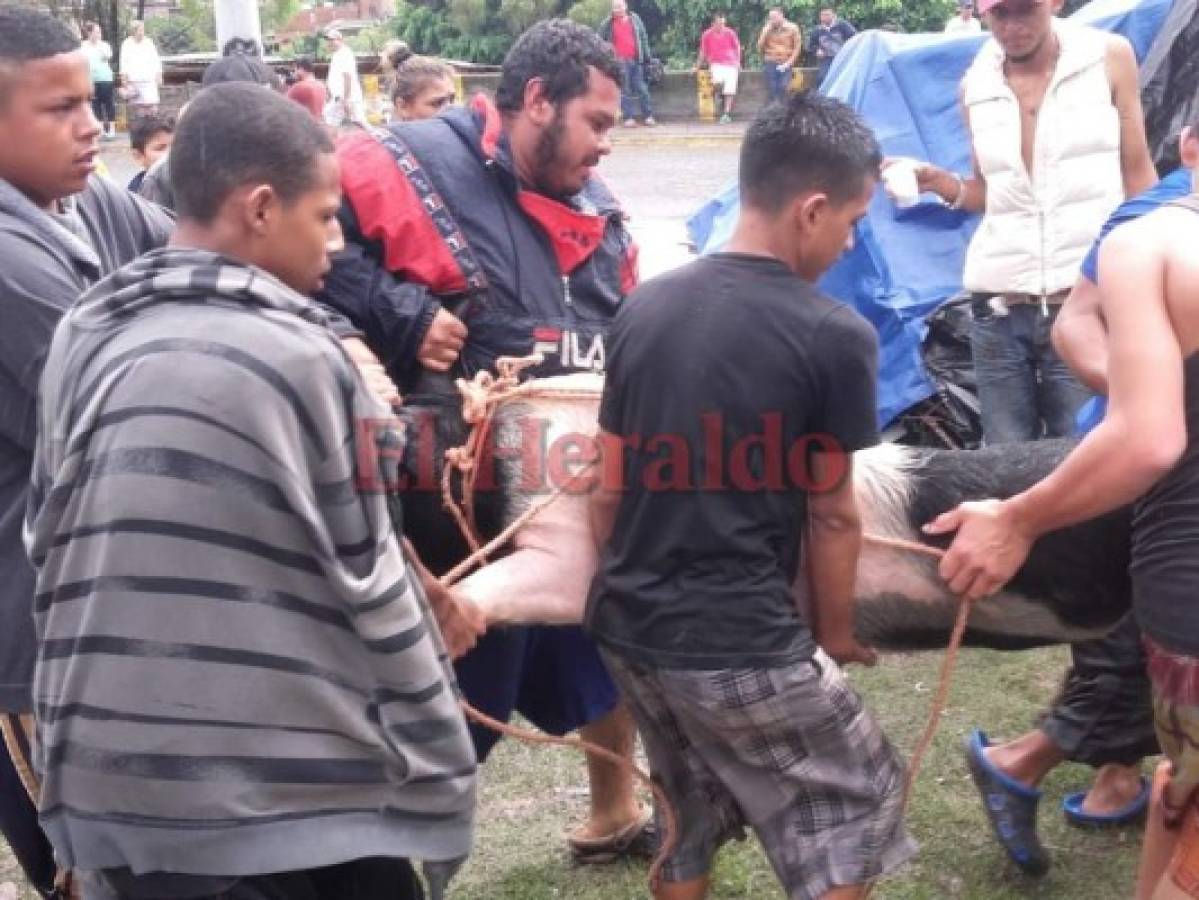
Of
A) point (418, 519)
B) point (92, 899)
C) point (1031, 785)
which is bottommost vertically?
point (1031, 785)

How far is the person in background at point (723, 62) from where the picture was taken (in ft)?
70.9

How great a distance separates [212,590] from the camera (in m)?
1.69

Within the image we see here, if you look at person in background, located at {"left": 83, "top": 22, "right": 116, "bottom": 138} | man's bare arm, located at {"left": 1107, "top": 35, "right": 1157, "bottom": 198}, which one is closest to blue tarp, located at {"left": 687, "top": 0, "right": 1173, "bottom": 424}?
man's bare arm, located at {"left": 1107, "top": 35, "right": 1157, "bottom": 198}

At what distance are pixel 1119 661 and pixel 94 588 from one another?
2337 mm

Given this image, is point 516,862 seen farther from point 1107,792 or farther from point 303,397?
point 303,397

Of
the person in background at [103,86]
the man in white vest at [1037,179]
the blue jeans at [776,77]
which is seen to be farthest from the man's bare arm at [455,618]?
the blue jeans at [776,77]

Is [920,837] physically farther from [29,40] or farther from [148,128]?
→ [148,128]

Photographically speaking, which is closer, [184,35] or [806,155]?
[806,155]

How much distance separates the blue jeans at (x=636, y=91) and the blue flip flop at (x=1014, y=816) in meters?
18.7

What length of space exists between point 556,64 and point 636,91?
19.1 meters

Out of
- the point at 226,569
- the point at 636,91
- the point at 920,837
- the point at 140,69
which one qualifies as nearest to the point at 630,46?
the point at 636,91

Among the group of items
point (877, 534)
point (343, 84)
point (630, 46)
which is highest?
point (630, 46)

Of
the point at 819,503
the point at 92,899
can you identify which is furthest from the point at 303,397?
the point at 819,503

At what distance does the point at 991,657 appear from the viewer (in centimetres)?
441
